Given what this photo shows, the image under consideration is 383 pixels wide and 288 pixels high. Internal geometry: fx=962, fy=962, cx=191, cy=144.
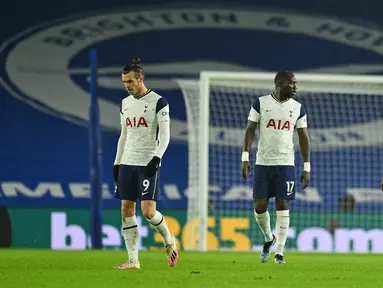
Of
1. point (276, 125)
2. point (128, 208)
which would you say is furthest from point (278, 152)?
point (128, 208)

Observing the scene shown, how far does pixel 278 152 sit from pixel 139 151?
5.94 feet

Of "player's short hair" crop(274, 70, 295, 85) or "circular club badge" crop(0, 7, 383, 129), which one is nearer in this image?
"player's short hair" crop(274, 70, 295, 85)

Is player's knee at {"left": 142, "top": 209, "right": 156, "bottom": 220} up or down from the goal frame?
down

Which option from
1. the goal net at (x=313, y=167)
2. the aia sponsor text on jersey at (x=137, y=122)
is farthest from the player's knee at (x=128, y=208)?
the goal net at (x=313, y=167)

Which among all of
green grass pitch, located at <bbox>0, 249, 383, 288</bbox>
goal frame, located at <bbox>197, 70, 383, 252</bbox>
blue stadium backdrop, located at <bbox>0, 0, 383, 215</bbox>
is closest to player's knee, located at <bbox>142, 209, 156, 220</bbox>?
green grass pitch, located at <bbox>0, 249, 383, 288</bbox>

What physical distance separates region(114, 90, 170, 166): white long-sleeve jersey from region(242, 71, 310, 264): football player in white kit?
5.01 ft

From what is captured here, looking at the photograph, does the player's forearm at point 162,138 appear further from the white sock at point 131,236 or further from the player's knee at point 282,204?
the player's knee at point 282,204

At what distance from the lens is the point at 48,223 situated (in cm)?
1766

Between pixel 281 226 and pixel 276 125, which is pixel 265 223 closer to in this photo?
pixel 281 226

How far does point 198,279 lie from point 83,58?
48.3 feet

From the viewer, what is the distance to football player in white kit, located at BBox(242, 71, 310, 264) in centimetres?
911

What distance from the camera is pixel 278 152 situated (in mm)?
9148

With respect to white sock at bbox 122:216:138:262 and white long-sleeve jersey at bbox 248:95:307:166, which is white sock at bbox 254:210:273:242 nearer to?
white long-sleeve jersey at bbox 248:95:307:166

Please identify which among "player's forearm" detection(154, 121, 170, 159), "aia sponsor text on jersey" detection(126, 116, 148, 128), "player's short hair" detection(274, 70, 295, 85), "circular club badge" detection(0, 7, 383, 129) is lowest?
"player's forearm" detection(154, 121, 170, 159)
